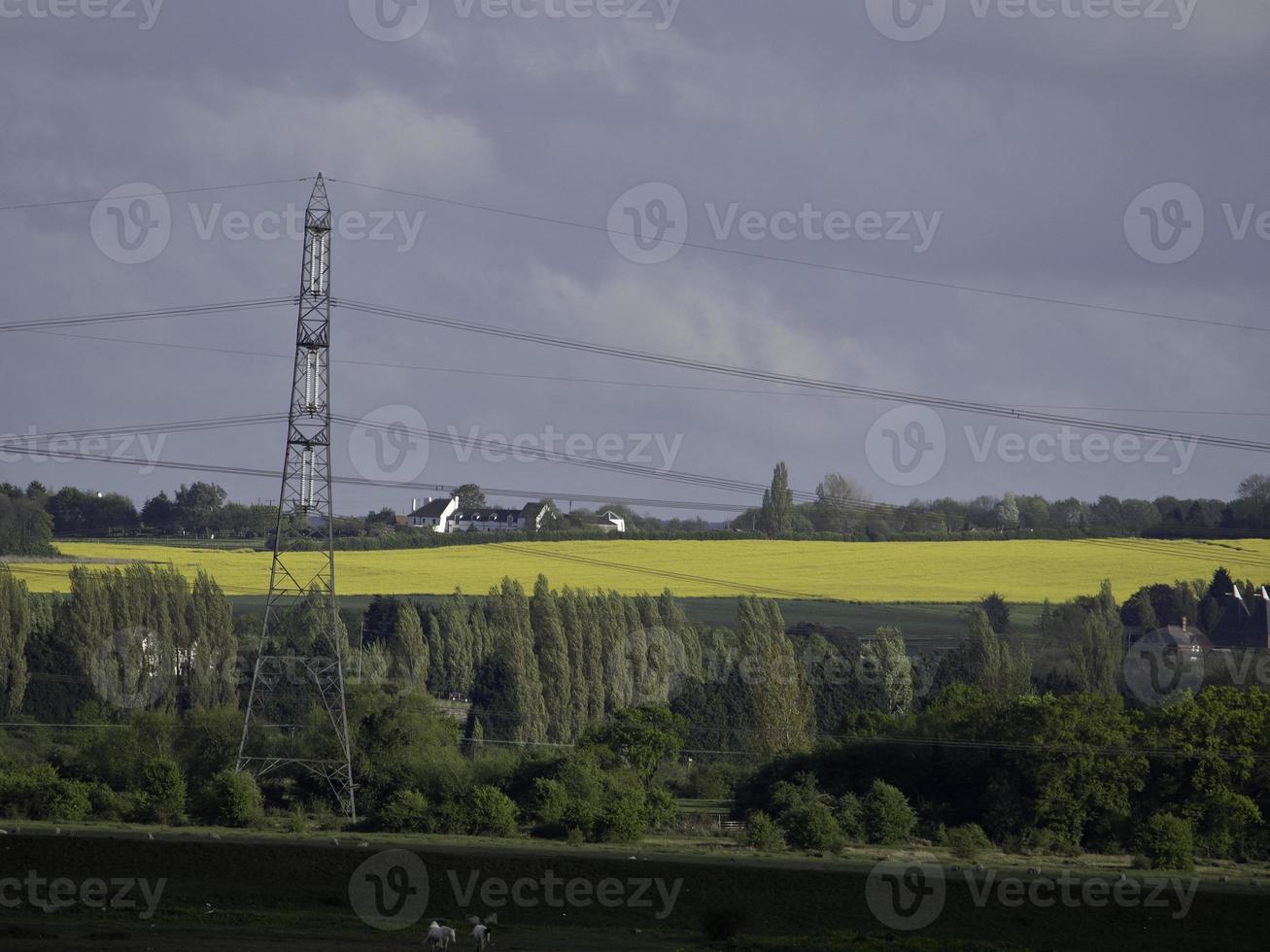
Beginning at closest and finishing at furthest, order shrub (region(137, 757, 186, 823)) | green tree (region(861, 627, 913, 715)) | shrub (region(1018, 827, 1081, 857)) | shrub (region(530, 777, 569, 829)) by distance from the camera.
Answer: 1. shrub (region(1018, 827, 1081, 857))
2. shrub (region(530, 777, 569, 829))
3. shrub (region(137, 757, 186, 823))
4. green tree (region(861, 627, 913, 715))

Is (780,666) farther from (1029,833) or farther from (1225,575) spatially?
(1225,575)

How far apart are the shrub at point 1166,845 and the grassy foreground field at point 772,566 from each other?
38510mm

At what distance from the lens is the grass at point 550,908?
3984cm

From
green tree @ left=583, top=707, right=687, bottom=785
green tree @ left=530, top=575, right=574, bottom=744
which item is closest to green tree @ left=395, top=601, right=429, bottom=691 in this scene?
green tree @ left=530, top=575, right=574, bottom=744

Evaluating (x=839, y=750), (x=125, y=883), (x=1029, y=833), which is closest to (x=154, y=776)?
(x=125, y=883)

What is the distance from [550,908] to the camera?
44.1 metres

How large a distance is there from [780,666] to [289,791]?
30.6 m

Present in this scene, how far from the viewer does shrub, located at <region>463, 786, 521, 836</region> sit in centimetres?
5806

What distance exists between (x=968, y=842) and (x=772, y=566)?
46.4 m

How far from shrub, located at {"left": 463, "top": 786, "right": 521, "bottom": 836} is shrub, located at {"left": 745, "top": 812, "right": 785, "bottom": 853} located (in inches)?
360

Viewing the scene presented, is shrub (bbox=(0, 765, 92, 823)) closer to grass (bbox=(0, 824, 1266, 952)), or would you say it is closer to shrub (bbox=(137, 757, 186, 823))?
shrub (bbox=(137, 757, 186, 823))

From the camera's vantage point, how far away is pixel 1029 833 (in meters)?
59.0

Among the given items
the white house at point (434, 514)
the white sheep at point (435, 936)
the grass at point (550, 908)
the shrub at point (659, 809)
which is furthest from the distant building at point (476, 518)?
the white sheep at point (435, 936)

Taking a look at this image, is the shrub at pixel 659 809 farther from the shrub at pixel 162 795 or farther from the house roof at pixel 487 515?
the house roof at pixel 487 515
